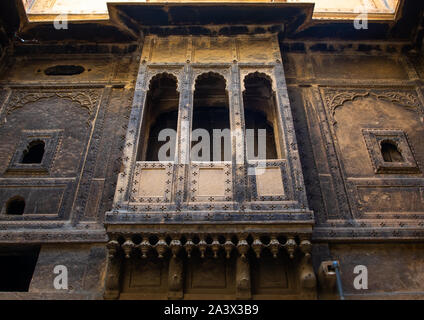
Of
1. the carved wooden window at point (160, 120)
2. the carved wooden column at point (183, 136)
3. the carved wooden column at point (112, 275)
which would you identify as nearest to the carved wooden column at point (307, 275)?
the carved wooden column at point (183, 136)

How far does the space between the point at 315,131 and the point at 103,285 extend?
406cm

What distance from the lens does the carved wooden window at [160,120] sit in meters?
6.62

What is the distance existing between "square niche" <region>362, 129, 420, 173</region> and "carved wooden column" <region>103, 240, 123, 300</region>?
402 cm

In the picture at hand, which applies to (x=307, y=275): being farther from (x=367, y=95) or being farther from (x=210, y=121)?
(x=367, y=95)

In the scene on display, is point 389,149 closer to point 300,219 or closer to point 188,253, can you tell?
point 300,219

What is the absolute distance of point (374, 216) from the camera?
218 inches

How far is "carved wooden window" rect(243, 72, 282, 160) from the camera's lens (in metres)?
6.73

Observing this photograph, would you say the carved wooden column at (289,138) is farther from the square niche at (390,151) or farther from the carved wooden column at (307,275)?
the square niche at (390,151)

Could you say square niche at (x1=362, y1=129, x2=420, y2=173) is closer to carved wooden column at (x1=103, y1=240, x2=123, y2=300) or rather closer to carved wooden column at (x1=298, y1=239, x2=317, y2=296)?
carved wooden column at (x1=298, y1=239, x2=317, y2=296)

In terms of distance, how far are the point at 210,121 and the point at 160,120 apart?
3.04ft

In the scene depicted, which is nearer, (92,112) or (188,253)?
(188,253)

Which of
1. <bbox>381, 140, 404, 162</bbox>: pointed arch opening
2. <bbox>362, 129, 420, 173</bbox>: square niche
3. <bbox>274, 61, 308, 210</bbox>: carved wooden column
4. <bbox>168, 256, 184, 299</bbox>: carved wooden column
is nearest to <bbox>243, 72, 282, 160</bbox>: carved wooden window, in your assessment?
<bbox>274, 61, 308, 210</bbox>: carved wooden column

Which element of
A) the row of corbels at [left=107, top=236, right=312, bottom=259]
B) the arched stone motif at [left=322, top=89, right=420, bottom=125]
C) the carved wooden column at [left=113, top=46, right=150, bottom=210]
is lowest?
the row of corbels at [left=107, top=236, right=312, bottom=259]

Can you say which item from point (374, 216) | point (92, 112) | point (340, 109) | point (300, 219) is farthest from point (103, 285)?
point (340, 109)
